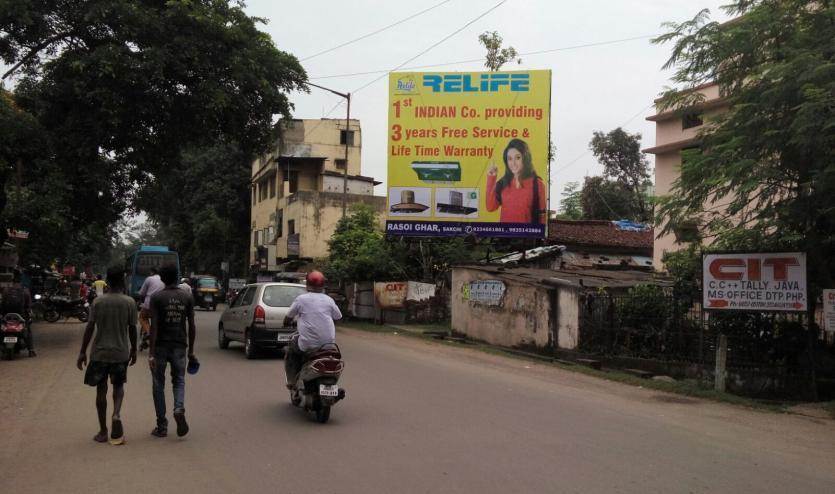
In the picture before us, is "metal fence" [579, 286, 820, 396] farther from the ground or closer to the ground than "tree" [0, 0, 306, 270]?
closer to the ground

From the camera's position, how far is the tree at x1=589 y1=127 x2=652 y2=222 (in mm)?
41531

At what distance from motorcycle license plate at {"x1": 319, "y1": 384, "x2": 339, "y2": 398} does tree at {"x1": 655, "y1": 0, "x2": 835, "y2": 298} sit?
6.92 metres

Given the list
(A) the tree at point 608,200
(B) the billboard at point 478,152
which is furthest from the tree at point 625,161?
(B) the billboard at point 478,152

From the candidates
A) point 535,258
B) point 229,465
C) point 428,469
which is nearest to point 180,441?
point 229,465

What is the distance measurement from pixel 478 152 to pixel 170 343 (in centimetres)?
1867

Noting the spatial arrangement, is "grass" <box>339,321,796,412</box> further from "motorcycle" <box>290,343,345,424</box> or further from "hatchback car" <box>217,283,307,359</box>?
"motorcycle" <box>290,343,345,424</box>

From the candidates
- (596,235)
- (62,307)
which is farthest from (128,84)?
(596,235)

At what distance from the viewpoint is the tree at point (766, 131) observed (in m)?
9.78

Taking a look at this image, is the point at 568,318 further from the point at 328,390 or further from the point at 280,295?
the point at 328,390

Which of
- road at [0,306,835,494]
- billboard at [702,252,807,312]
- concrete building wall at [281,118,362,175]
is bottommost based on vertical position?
road at [0,306,835,494]

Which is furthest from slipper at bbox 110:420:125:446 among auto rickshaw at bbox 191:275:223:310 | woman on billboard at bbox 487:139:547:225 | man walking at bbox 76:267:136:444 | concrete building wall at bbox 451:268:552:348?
auto rickshaw at bbox 191:275:223:310

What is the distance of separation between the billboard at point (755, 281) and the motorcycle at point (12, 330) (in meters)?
13.0

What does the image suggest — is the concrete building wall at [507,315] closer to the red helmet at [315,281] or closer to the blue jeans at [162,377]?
the red helmet at [315,281]

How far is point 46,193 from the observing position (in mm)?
17000
